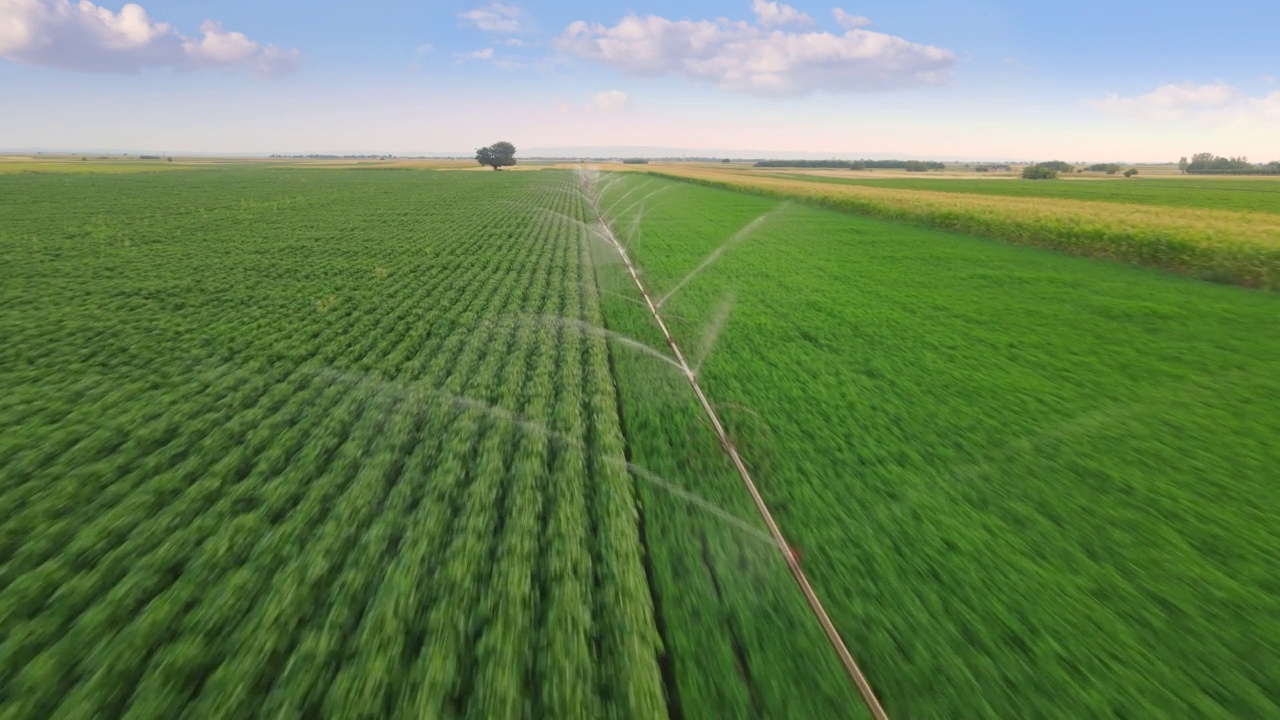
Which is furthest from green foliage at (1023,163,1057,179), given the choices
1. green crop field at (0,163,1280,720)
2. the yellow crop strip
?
green crop field at (0,163,1280,720)

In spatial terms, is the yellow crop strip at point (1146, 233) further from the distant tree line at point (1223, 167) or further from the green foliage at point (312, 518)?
the distant tree line at point (1223, 167)

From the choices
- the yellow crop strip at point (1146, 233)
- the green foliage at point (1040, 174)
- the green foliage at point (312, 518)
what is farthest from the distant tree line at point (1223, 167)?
the green foliage at point (312, 518)

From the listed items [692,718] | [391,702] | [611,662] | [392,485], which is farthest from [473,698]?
[392,485]

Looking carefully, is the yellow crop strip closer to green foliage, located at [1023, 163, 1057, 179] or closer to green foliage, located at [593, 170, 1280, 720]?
green foliage, located at [593, 170, 1280, 720]

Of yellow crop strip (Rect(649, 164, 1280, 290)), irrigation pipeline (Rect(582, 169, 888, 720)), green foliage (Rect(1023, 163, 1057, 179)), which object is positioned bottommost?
irrigation pipeline (Rect(582, 169, 888, 720))

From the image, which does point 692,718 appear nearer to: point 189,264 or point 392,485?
point 392,485

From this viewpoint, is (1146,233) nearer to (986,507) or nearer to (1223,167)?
(986,507)
